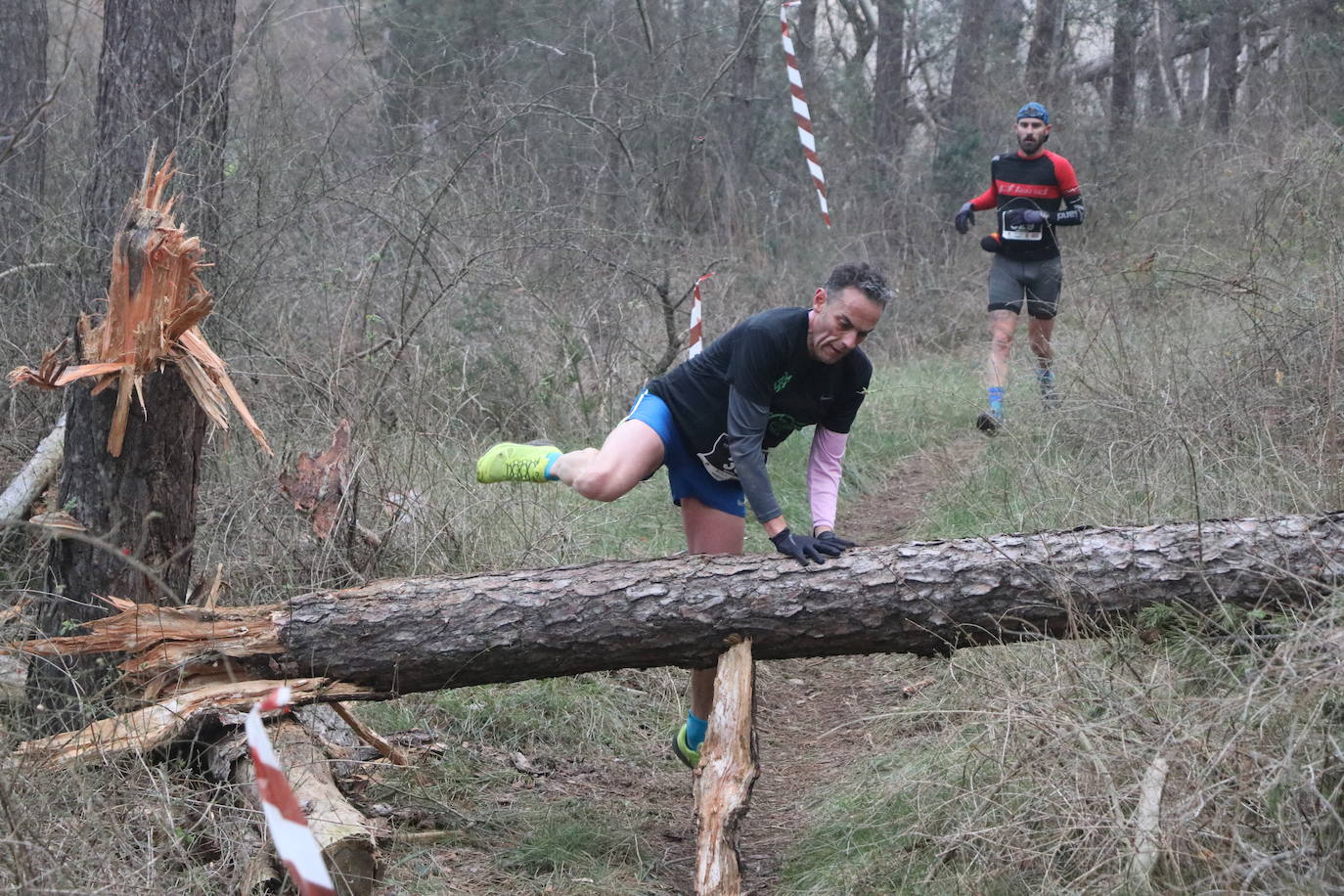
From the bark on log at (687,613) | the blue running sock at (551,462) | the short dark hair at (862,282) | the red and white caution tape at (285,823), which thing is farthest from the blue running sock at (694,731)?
the red and white caution tape at (285,823)

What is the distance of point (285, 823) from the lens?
253cm

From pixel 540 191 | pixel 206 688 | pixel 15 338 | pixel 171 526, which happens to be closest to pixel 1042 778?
pixel 206 688

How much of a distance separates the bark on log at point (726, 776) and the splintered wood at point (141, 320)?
75.5 inches

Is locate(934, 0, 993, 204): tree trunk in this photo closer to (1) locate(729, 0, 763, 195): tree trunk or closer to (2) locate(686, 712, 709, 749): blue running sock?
(1) locate(729, 0, 763, 195): tree trunk

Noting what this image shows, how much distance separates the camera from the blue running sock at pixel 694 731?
4.43 m

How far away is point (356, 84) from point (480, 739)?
30.7 ft

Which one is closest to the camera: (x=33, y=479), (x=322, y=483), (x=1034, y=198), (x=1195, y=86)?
(x=322, y=483)

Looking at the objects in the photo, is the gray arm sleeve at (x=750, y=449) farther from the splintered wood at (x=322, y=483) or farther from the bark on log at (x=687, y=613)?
the splintered wood at (x=322, y=483)

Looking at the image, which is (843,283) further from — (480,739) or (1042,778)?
(480,739)

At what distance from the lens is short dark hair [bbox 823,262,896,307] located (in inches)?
157

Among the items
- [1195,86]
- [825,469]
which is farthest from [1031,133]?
[1195,86]

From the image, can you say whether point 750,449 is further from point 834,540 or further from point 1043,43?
point 1043,43

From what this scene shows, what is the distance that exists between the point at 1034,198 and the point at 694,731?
17.7 feet

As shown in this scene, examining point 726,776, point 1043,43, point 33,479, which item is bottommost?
point 726,776
